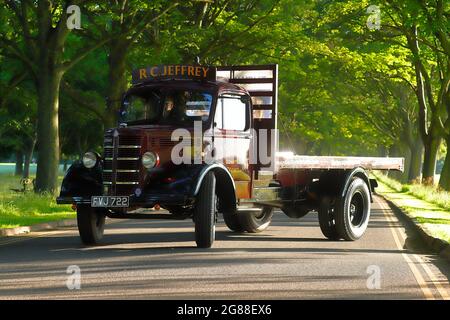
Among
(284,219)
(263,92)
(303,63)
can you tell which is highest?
(303,63)

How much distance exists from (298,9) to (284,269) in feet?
76.2

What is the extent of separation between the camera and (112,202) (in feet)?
47.5

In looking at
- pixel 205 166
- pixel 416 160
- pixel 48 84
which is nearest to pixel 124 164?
pixel 205 166

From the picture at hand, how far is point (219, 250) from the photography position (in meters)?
15.0

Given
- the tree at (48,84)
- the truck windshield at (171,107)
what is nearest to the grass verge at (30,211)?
the tree at (48,84)

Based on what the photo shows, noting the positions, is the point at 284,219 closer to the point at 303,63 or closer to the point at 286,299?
the point at 286,299

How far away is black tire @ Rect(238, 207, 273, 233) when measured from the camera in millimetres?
18688

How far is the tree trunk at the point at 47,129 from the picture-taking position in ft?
92.1

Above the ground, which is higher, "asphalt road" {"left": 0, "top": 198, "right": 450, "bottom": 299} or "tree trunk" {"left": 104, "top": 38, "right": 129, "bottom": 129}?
"tree trunk" {"left": 104, "top": 38, "right": 129, "bottom": 129}

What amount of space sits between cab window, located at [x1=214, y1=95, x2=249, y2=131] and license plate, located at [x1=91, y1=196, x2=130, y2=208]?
2.20 m

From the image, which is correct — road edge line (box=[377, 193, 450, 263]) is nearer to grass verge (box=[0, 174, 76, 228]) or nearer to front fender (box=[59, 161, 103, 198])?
front fender (box=[59, 161, 103, 198])

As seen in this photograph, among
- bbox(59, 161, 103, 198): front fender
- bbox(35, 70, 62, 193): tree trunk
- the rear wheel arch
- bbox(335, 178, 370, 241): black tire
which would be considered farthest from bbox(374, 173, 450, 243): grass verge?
bbox(35, 70, 62, 193): tree trunk

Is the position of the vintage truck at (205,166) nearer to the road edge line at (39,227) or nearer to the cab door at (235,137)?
the cab door at (235,137)
